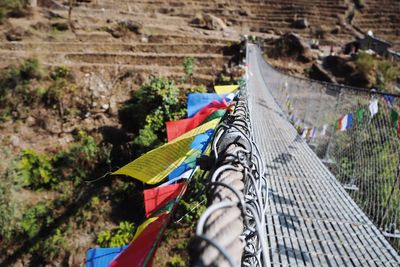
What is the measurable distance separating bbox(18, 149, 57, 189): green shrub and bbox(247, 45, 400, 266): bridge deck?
23.7ft

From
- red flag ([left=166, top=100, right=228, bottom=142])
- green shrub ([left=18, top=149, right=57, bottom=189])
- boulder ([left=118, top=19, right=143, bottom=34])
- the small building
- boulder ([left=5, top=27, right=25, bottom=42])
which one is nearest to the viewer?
red flag ([left=166, top=100, right=228, bottom=142])

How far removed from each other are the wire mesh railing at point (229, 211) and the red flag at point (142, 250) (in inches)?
16.2

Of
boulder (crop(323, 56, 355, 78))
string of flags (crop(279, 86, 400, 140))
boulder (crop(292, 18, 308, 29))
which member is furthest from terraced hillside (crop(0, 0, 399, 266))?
boulder (crop(292, 18, 308, 29))

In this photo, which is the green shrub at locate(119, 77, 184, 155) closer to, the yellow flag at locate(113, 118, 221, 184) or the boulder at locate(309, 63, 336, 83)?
the yellow flag at locate(113, 118, 221, 184)

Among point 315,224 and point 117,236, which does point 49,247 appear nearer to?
point 117,236

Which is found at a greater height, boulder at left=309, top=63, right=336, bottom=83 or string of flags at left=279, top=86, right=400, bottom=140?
string of flags at left=279, top=86, right=400, bottom=140

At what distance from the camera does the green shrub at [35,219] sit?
290 inches

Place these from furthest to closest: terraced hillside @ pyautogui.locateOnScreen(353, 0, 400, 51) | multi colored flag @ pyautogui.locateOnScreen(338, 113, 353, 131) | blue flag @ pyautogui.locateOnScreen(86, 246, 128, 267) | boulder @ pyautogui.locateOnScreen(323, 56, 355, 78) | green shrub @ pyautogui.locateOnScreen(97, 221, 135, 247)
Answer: terraced hillside @ pyautogui.locateOnScreen(353, 0, 400, 51) → boulder @ pyautogui.locateOnScreen(323, 56, 355, 78) → green shrub @ pyautogui.locateOnScreen(97, 221, 135, 247) → multi colored flag @ pyautogui.locateOnScreen(338, 113, 353, 131) → blue flag @ pyautogui.locateOnScreen(86, 246, 128, 267)

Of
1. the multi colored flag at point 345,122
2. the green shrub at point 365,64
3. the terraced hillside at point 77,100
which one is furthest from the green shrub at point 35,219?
the green shrub at point 365,64

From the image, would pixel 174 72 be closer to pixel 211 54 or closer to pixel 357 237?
pixel 211 54

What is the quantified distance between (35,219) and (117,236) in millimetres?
2426

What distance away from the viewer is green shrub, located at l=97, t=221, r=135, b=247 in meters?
6.79

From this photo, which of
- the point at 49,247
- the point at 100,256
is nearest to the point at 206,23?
the point at 49,247

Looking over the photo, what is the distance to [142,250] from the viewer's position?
1277 millimetres
